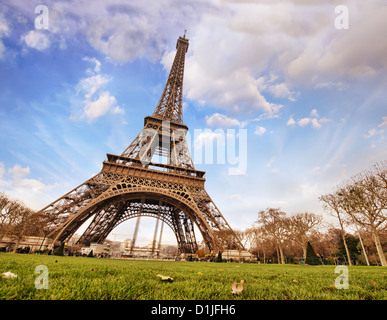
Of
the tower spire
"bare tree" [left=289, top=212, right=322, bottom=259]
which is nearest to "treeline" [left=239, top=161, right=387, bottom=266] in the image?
"bare tree" [left=289, top=212, right=322, bottom=259]

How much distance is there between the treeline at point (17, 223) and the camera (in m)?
19.1

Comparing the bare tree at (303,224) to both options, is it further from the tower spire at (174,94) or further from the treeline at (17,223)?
the treeline at (17,223)

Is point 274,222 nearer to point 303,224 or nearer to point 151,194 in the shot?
point 303,224

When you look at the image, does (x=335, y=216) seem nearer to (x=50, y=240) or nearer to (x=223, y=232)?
(x=223, y=232)

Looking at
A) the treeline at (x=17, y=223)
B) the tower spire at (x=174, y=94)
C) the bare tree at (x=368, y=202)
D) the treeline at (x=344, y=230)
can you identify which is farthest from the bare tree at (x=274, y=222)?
the treeline at (x=17, y=223)

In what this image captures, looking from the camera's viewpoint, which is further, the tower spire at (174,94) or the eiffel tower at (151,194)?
the tower spire at (174,94)

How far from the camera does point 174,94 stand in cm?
3712

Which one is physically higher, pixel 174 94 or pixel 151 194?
pixel 174 94

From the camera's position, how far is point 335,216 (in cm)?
2202

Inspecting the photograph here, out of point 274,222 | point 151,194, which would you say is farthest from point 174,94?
point 274,222

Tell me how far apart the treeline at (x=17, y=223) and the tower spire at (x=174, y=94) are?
68.2 ft

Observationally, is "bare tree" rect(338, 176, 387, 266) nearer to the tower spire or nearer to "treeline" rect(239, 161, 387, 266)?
"treeline" rect(239, 161, 387, 266)

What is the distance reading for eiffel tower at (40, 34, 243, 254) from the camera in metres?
20.3

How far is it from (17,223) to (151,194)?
15200 millimetres
